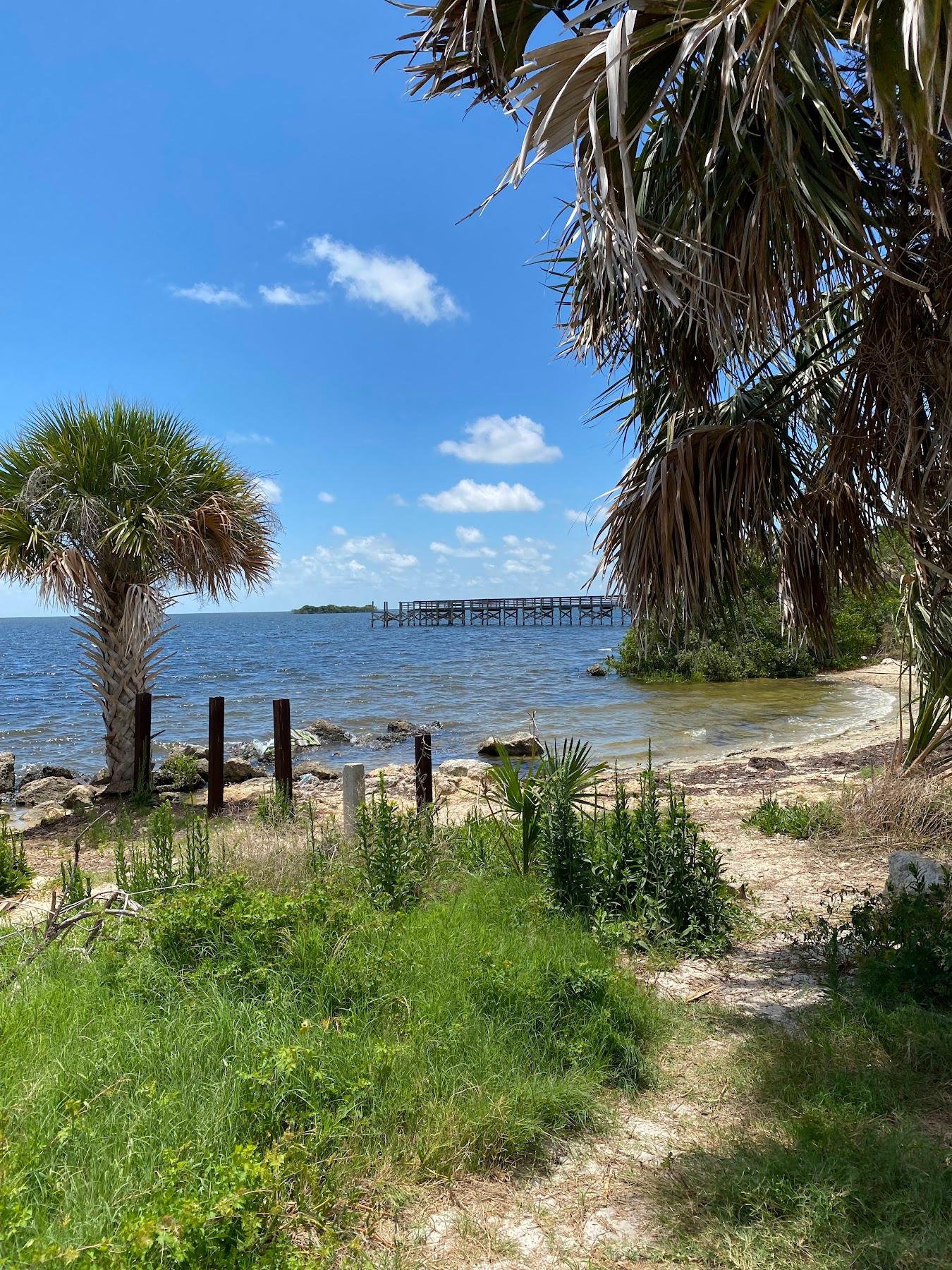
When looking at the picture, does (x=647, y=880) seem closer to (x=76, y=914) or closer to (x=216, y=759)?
(x=76, y=914)

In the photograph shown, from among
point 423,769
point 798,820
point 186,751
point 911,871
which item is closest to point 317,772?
point 186,751

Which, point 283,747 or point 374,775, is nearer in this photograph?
point 283,747

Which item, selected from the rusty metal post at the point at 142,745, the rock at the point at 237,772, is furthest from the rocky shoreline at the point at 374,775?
the rusty metal post at the point at 142,745

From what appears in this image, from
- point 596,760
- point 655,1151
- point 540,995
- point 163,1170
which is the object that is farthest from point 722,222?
point 596,760

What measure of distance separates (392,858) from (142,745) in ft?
20.8

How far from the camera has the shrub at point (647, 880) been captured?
5.26m

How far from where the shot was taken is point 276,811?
7.76 metres

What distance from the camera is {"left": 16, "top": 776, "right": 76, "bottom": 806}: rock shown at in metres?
13.2

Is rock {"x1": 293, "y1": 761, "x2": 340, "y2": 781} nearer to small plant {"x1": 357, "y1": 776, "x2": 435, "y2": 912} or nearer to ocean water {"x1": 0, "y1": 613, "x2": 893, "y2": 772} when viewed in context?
ocean water {"x1": 0, "y1": 613, "x2": 893, "y2": 772}

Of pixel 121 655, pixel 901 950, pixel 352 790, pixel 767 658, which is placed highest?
pixel 121 655

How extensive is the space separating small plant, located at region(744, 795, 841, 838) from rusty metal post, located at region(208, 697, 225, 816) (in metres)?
6.27

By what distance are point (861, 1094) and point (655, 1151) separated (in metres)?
0.91

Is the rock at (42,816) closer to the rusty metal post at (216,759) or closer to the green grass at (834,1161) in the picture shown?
the rusty metal post at (216,759)

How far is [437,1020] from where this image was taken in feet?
12.0
